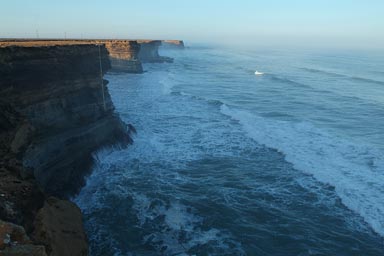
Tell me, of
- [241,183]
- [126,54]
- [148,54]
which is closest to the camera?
[241,183]

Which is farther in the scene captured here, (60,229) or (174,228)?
(174,228)

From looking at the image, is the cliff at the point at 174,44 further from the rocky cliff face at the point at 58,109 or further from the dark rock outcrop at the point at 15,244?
the dark rock outcrop at the point at 15,244

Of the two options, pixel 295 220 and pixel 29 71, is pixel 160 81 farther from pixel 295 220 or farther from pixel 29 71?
pixel 295 220

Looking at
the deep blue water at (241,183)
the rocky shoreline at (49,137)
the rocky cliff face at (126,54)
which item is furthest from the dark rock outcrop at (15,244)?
the rocky cliff face at (126,54)

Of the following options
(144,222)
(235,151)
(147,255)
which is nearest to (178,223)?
(144,222)

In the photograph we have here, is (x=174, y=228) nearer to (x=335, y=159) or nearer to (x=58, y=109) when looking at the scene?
(x=58, y=109)

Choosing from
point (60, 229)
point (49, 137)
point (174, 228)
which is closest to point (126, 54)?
point (49, 137)
